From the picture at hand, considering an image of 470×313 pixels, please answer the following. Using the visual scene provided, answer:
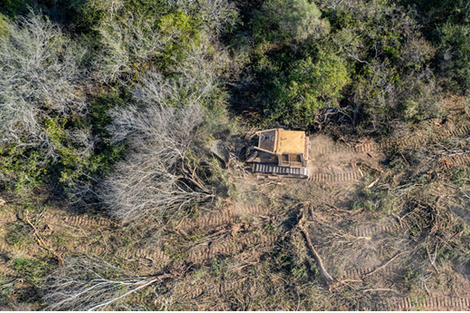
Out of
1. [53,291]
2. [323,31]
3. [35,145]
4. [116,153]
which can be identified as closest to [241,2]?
[323,31]

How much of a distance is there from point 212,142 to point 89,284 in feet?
30.3

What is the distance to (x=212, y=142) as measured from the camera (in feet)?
54.9

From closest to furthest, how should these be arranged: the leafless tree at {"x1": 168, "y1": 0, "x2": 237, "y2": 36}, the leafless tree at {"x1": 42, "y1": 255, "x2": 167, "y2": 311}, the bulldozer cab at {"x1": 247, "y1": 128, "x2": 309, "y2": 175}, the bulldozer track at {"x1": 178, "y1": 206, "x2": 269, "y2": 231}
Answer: the bulldozer cab at {"x1": 247, "y1": 128, "x2": 309, "y2": 175} < the leafless tree at {"x1": 42, "y1": 255, "x2": 167, "y2": 311} < the leafless tree at {"x1": 168, "y1": 0, "x2": 237, "y2": 36} < the bulldozer track at {"x1": 178, "y1": 206, "x2": 269, "y2": 231}

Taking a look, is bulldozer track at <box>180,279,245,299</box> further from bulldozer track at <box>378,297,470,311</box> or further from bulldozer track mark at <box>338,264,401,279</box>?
bulldozer track at <box>378,297,470,311</box>

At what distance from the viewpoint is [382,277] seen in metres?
15.4

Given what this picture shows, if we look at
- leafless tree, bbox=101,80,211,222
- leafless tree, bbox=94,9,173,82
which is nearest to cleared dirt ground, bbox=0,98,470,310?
leafless tree, bbox=101,80,211,222

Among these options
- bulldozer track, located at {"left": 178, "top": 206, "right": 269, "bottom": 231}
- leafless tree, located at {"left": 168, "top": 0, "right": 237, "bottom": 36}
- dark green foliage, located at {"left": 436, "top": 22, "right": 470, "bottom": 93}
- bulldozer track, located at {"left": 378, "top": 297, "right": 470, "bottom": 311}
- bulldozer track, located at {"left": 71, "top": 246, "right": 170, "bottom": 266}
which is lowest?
bulldozer track, located at {"left": 378, "top": 297, "right": 470, "bottom": 311}

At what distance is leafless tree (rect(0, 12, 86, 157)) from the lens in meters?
16.1

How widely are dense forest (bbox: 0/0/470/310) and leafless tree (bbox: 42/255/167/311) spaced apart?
0.31 feet

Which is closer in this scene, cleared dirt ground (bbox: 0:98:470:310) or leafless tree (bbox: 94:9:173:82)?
cleared dirt ground (bbox: 0:98:470:310)

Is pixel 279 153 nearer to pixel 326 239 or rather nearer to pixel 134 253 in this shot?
pixel 326 239

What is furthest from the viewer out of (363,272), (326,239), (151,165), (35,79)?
(35,79)

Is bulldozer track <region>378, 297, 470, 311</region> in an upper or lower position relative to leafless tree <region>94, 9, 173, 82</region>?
lower

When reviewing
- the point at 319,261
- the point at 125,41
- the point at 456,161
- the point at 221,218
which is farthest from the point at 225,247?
the point at 456,161
